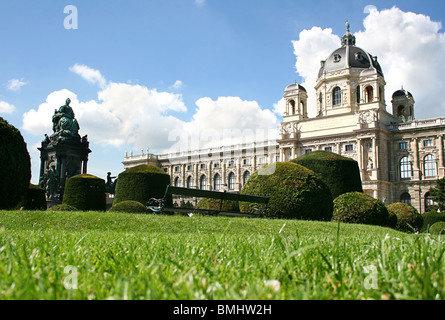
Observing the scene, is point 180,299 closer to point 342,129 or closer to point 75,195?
point 75,195

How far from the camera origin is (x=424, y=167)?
151 feet

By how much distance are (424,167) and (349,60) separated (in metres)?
18.8

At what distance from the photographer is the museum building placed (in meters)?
45.9

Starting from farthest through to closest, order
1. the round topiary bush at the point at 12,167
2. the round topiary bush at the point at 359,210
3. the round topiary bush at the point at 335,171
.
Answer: the round topiary bush at the point at 335,171, the round topiary bush at the point at 359,210, the round topiary bush at the point at 12,167

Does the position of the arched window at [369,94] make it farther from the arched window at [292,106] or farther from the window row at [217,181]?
the window row at [217,181]

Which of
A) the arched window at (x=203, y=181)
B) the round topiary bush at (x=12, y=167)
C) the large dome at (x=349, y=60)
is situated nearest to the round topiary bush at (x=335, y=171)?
the round topiary bush at (x=12, y=167)

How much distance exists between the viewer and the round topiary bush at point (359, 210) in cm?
1530

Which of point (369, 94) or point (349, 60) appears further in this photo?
point (349, 60)

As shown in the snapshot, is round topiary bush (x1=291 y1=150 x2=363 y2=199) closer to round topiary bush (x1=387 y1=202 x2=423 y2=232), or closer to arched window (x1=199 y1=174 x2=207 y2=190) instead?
round topiary bush (x1=387 y1=202 x2=423 y2=232)

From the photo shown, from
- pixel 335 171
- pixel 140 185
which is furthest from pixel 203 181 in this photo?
pixel 140 185

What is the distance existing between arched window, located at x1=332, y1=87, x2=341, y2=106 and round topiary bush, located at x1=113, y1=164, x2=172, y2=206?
40588mm

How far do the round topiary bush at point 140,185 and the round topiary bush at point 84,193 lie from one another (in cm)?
93

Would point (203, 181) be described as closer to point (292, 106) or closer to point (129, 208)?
point (292, 106)

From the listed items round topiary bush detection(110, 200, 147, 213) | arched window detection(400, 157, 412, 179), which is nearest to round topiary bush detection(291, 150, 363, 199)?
round topiary bush detection(110, 200, 147, 213)
